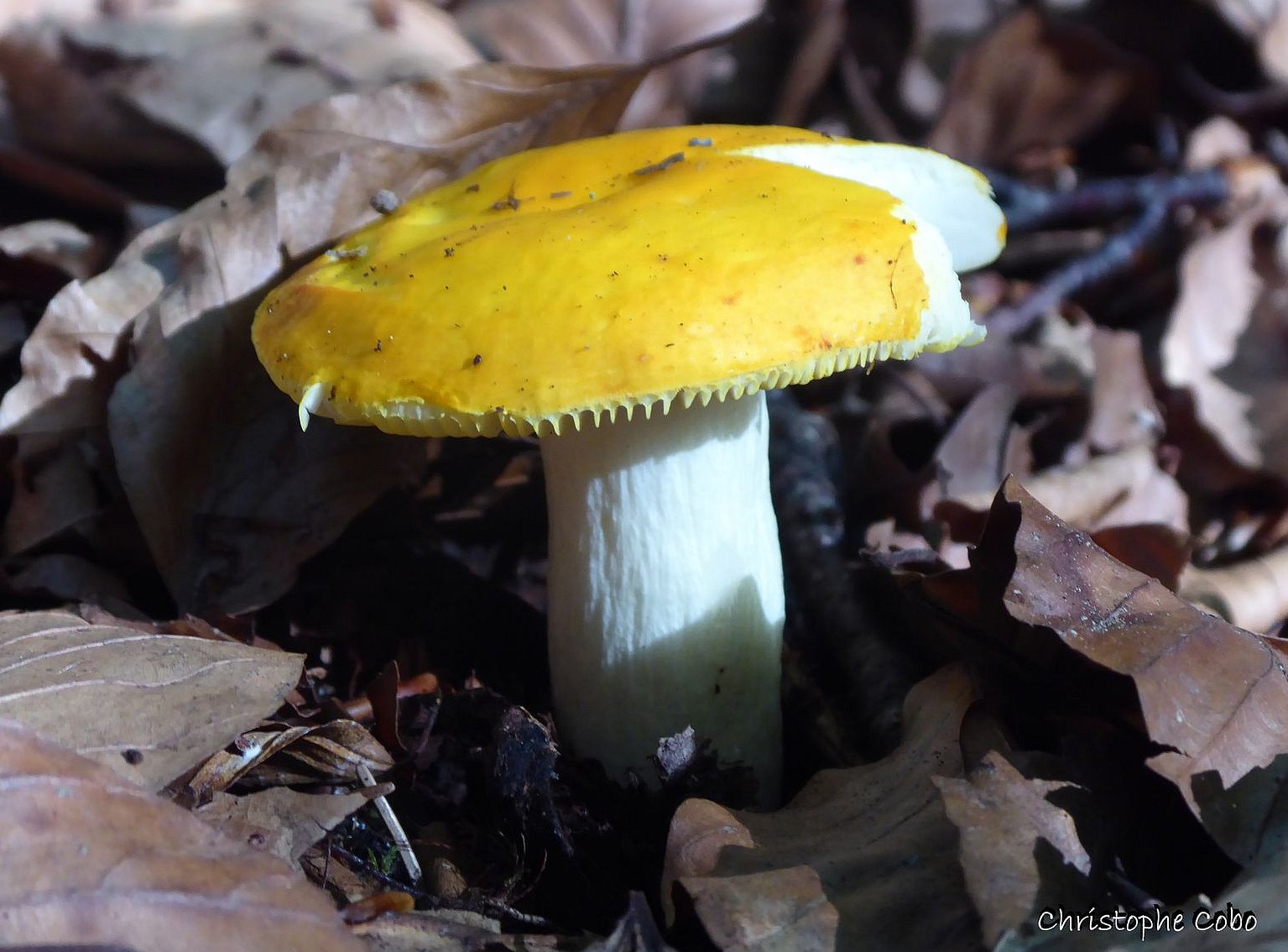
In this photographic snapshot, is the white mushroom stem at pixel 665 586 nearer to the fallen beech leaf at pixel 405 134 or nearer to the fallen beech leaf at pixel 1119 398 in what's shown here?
the fallen beech leaf at pixel 405 134

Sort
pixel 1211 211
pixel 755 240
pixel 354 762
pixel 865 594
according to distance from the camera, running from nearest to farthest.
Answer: pixel 755 240 < pixel 354 762 < pixel 865 594 < pixel 1211 211

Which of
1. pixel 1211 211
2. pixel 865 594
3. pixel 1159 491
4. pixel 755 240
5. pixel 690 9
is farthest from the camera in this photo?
pixel 690 9

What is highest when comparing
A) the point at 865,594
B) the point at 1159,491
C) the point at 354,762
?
the point at 354,762

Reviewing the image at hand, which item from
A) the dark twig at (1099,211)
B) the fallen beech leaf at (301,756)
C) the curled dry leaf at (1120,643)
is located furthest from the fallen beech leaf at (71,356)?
the dark twig at (1099,211)

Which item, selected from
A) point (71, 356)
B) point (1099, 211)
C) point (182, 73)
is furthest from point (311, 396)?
point (1099, 211)

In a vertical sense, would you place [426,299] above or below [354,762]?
above

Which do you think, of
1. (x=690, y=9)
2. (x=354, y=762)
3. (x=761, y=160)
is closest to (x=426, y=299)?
(x=761, y=160)

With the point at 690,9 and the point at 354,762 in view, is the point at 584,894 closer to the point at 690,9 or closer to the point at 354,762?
the point at 354,762
